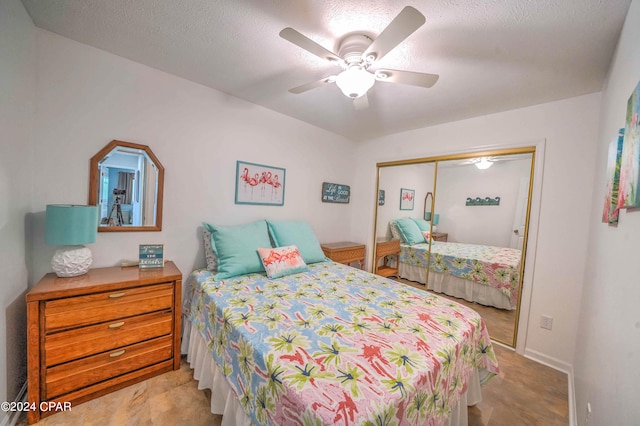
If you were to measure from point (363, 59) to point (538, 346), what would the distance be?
2.85 m

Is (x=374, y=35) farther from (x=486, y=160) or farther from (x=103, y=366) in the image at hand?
(x=103, y=366)

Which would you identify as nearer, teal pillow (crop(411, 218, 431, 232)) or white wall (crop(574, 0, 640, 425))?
white wall (crop(574, 0, 640, 425))

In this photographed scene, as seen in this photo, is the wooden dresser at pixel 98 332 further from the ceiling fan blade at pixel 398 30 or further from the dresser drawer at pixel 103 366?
the ceiling fan blade at pixel 398 30

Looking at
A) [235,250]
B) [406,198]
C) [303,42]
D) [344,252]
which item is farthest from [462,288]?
[303,42]

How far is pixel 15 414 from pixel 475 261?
384 centimetres

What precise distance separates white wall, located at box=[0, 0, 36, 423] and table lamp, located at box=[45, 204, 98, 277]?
14cm

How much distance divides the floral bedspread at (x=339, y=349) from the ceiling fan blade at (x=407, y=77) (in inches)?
56.0

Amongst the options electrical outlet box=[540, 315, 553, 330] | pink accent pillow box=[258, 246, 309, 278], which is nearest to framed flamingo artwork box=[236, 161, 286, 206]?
pink accent pillow box=[258, 246, 309, 278]

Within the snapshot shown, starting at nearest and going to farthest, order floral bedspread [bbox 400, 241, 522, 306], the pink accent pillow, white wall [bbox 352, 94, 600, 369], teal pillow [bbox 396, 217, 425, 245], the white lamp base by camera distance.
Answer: the white lamp base → white wall [bbox 352, 94, 600, 369] → the pink accent pillow → floral bedspread [bbox 400, 241, 522, 306] → teal pillow [bbox 396, 217, 425, 245]

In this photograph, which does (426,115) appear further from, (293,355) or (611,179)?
(293,355)

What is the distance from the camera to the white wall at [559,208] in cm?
193

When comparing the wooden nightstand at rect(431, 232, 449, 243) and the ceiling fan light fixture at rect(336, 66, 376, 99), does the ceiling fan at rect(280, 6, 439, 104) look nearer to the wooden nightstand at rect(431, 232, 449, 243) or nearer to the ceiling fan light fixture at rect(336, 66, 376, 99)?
the ceiling fan light fixture at rect(336, 66, 376, 99)

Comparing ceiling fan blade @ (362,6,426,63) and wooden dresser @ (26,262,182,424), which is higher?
ceiling fan blade @ (362,6,426,63)

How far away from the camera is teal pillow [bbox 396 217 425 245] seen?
3102mm
